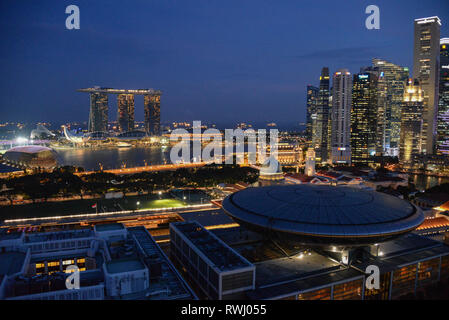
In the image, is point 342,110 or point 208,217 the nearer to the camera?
point 208,217

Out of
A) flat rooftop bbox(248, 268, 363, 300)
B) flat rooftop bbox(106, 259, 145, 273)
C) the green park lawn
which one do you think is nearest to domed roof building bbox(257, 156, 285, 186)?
the green park lawn

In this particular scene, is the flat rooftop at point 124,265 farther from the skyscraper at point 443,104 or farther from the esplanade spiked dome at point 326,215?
the skyscraper at point 443,104

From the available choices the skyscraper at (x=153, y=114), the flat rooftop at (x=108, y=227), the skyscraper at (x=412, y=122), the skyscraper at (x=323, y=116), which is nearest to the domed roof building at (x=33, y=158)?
the flat rooftop at (x=108, y=227)

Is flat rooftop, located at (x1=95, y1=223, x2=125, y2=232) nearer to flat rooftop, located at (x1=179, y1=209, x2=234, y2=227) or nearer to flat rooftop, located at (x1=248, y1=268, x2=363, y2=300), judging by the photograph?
flat rooftop, located at (x1=179, y1=209, x2=234, y2=227)

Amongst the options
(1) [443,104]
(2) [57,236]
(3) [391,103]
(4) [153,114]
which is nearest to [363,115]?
(1) [443,104]

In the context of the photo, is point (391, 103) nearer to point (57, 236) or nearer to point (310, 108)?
point (310, 108)

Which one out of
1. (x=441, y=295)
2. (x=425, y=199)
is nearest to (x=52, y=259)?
(x=441, y=295)
